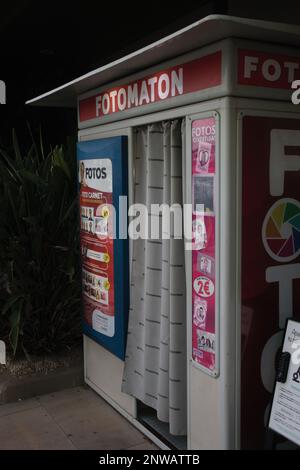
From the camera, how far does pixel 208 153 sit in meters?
2.74

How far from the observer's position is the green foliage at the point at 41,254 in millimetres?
4418

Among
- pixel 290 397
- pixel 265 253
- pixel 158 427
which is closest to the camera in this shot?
pixel 290 397

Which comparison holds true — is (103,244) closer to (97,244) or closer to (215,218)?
(97,244)

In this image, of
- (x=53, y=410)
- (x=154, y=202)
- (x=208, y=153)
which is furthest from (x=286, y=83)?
(x=53, y=410)

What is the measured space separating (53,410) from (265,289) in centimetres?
214

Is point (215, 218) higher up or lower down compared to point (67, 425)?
higher up

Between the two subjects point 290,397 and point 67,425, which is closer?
point 290,397

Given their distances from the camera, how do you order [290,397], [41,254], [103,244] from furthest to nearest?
1. [41,254]
2. [103,244]
3. [290,397]

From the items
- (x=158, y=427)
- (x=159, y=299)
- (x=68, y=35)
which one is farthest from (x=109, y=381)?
(x=68, y=35)

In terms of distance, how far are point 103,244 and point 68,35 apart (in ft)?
15.2

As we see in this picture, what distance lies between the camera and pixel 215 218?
8.90 feet

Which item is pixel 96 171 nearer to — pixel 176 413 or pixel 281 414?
pixel 176 413

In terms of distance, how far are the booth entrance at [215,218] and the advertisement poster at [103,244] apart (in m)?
0.16

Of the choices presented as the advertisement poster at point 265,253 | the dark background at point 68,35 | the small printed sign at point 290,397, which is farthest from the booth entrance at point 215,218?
the dark background at point 68,35
